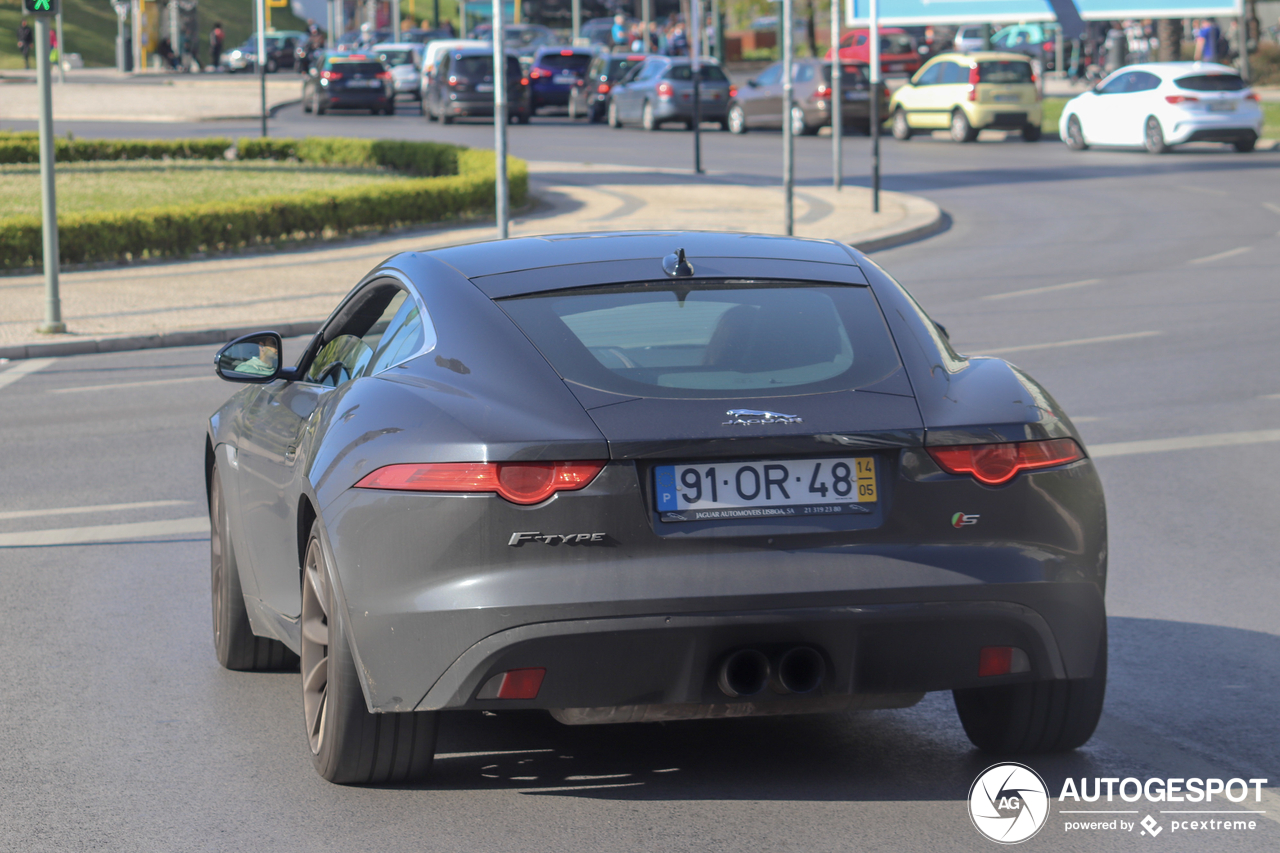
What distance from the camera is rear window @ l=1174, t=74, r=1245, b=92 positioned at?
111ft

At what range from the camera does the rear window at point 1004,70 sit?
126 feet

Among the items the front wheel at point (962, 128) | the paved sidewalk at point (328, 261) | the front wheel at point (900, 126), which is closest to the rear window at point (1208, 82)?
the front wheel at point (962, 128)

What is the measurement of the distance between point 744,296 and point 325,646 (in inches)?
55.0

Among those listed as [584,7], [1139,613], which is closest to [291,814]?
[1139,613]

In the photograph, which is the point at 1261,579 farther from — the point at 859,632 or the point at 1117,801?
the point at 859,632

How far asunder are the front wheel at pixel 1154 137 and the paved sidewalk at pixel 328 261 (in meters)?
9.16

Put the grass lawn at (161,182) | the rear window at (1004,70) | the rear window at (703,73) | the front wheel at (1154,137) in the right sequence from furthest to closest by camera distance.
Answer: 1. the rear window at (703,73)
2. the rear window at (1004,70)
3. the front wheel at (1154,137)
4. the grass lawn at (161,182)

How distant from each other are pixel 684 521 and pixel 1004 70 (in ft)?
118

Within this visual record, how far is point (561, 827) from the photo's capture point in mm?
4395

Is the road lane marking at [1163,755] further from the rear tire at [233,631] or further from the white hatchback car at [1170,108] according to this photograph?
the white hatchback car at [1170,108]

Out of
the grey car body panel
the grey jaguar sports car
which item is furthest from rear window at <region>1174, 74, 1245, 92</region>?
the grey car body panel

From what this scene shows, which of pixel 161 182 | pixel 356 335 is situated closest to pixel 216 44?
pixel 161 182

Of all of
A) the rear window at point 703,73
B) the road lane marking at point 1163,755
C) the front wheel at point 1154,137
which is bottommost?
the road lane marking at point 1163,755

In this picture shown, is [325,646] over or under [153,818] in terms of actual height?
over
